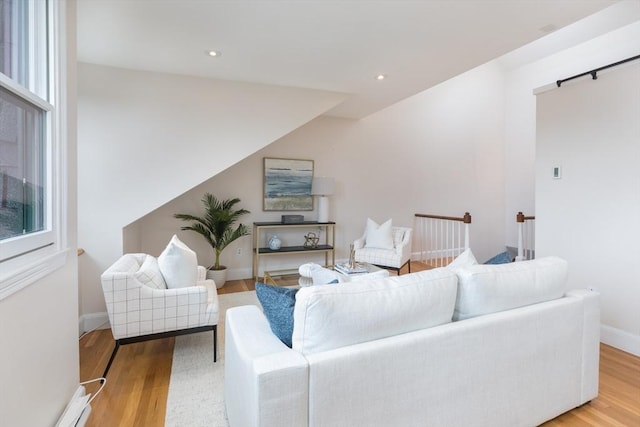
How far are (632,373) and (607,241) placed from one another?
3.37ft

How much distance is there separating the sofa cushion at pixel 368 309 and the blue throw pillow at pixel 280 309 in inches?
A: 3.6

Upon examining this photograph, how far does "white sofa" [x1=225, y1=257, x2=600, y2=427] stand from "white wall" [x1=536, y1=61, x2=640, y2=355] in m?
1.16

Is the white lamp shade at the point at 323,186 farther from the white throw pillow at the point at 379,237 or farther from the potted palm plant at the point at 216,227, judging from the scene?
the potted palm plant at the point at 216,227

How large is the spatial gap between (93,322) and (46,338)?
5.67 feet

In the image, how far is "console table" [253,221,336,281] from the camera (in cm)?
422

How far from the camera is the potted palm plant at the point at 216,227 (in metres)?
3.93

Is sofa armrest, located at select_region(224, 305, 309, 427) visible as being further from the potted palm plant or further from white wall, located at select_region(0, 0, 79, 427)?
the potted palm plant

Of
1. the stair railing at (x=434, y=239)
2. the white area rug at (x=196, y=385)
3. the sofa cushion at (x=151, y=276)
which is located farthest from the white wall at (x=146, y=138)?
the stair railing at (x=434, y=239)

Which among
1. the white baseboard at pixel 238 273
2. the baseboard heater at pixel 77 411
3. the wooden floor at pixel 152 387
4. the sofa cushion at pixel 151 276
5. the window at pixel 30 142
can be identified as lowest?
the wooden floor at pixel 152 387

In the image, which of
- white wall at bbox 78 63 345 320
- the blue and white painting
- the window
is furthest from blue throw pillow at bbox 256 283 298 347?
the blue and white painting

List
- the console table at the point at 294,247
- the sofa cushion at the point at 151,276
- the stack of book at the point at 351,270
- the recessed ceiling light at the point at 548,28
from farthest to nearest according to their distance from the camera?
1. the console table at the point at 294,247
2. the stack of book at the point at 351,270
3. the recessed ceiling light at the point at 548,28
4. the sofa cushion at the point at 151,276

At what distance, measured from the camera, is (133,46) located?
2.59 meters

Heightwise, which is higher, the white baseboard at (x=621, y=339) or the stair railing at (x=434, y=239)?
the stair railing at (x=434, y=239)

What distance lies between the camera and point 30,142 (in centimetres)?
137
